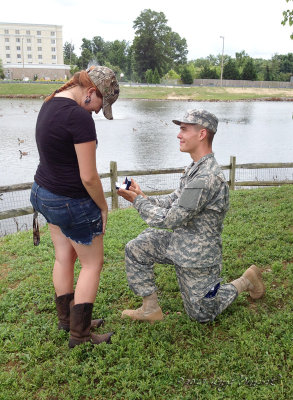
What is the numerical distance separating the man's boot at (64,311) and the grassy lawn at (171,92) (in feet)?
176

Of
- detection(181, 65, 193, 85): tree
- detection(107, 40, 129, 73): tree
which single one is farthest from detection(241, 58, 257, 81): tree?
detection(107, 40, 129, 73): tree

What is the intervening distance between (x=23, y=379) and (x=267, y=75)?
90.5 m

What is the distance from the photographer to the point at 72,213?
9.06 ft

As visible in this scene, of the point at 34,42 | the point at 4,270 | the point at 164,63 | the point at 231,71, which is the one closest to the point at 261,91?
the point at 231,71

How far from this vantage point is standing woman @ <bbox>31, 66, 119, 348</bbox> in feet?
8.44

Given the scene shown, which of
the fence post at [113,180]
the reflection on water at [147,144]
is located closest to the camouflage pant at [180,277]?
the fence post at [113,180]

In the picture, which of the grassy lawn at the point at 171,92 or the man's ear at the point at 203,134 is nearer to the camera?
the man's ear at the point at 203,134

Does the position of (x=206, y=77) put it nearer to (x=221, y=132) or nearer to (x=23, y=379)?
(x=221, y=132)

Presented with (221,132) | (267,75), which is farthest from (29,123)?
(267,75)

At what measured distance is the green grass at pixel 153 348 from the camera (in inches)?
108

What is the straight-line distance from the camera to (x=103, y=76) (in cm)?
272

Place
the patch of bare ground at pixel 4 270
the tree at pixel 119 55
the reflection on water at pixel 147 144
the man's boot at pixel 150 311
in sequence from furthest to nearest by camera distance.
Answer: the tree at pixel 119 55 → the reflection on water at pixel 147 144 → the patch of bare ground at pixel 4 270 → the man's boot at pixel 150 311

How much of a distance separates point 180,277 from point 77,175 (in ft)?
4.32

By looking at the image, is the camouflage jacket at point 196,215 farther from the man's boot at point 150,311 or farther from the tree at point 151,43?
the tree at point 151,43
